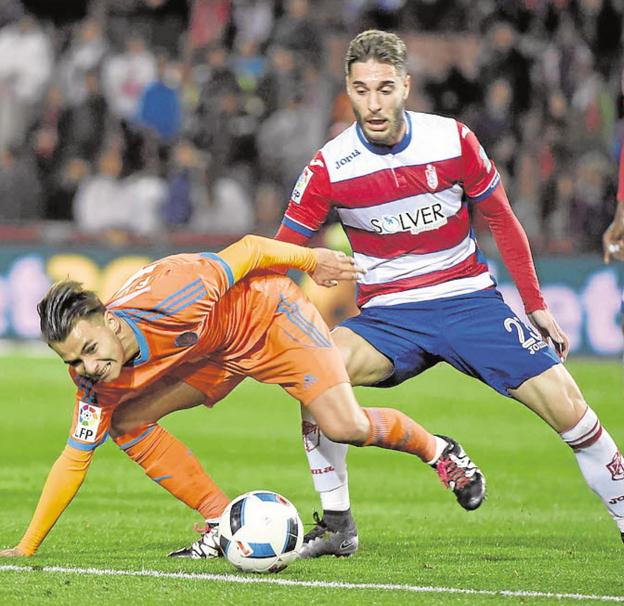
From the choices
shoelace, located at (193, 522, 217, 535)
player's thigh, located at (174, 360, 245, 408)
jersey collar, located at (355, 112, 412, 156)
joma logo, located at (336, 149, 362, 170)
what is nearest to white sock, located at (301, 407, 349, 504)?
player's thigh, located at (174, 360, 245, 408)

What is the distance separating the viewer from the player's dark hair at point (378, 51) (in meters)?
7.04

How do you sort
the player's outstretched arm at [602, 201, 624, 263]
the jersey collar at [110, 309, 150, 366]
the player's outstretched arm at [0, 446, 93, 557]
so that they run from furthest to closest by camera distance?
the player's outstretched arm at [602, 201, 624, 263] → the player's outstretched arm at [0, 446, 93, 557] → the jersey collar at [110, 309, 150, 366]

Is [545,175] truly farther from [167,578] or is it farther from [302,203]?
[167,578]

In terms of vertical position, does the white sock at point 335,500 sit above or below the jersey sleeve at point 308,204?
below

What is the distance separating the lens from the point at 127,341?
21.0 feet

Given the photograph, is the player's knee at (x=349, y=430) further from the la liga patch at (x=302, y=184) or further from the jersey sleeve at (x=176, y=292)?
the la liga patch at (x=302, y=184)

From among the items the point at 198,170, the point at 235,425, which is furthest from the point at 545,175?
the point at 235,425

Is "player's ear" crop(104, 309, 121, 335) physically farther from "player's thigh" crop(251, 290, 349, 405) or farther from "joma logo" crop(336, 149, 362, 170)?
"joma logo" crop(336, 149, 362, 170)

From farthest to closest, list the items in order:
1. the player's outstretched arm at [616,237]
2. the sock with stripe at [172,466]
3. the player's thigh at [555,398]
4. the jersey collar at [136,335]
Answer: the player's outstretched arm at [616,237] < the sock with stripe at [172,466] < the player's thigh at [555,398] < the jersey collar at [136,335]

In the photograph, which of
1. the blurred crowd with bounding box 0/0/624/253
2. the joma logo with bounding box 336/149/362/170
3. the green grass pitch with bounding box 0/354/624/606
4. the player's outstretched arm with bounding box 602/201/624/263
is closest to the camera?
the green grass pitch with bounding box 0/354/624/606

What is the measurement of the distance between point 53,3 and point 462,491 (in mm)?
15041

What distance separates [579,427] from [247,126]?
1208 cm

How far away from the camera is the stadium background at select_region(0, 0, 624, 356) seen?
57.2ft

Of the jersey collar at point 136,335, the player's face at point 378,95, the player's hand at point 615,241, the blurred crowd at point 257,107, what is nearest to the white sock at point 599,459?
the player's hand at point 615,241
